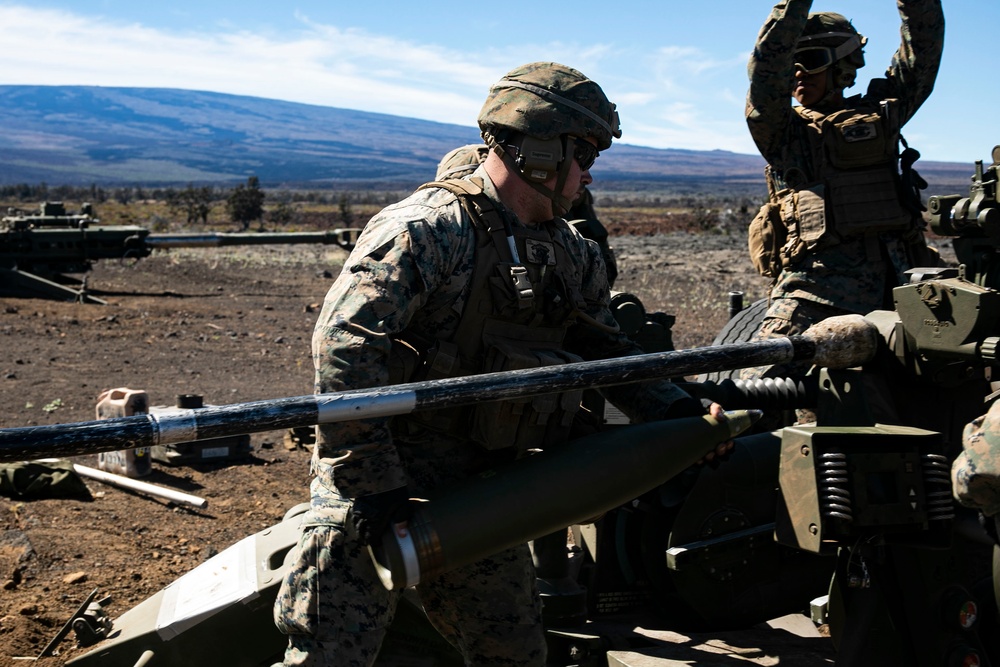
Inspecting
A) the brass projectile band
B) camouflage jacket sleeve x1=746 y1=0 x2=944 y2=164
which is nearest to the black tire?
camouflage jacket sleeve x1=746 y1=0 x2=944 y2=164

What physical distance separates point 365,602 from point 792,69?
3462 millimetres

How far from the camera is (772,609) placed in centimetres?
416

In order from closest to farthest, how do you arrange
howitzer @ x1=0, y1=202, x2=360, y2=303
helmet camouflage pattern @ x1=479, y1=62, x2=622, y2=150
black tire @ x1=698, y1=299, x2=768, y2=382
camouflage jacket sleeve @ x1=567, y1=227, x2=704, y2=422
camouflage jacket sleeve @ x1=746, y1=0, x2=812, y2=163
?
helmet camouflage pattern @ x1=479, y1=62, x2=622, y2=150 < camouflage jacket sleeve @ x1=567, y1=227, x2=704, y2=422 < camouflage jacket sleeve @ x1=746, y1=0, x2=812, y2=163 < black tire @ x1=698, y1=299, x2=768, y2=382 < howitzer @ x1=0, y1=202, x2=360, y2=303

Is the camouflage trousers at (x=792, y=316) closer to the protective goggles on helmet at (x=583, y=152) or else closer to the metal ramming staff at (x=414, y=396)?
the metal ramming staff at (x=414, y=396)

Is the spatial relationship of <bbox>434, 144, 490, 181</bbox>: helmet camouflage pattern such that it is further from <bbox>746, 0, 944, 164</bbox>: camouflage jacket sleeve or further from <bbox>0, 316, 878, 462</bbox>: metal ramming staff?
<bbox>746, 0, 944, 164</bbox>: camouflage jacket sleeve

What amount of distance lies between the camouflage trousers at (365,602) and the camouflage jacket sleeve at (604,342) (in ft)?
1.98

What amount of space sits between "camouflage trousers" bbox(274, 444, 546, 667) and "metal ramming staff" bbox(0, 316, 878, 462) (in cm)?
48

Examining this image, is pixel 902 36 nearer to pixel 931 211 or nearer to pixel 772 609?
pixel 931 211

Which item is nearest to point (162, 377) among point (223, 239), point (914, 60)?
point (223, 239)

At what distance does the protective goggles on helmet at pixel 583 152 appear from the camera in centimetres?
343

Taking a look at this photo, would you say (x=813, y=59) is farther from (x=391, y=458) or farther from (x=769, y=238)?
(x=391, y=458)

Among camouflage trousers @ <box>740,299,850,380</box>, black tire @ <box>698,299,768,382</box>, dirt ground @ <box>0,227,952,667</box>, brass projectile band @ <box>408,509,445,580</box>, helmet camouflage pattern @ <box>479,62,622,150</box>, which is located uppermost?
helmet camouflage pattern @ <box>479,62,622,150</box>

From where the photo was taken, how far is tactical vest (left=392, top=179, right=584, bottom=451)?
3.23m

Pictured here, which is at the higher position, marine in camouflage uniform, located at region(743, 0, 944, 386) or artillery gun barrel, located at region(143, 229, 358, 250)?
marine in camouflage uniform, located at region(743, 0, 944, 386)
